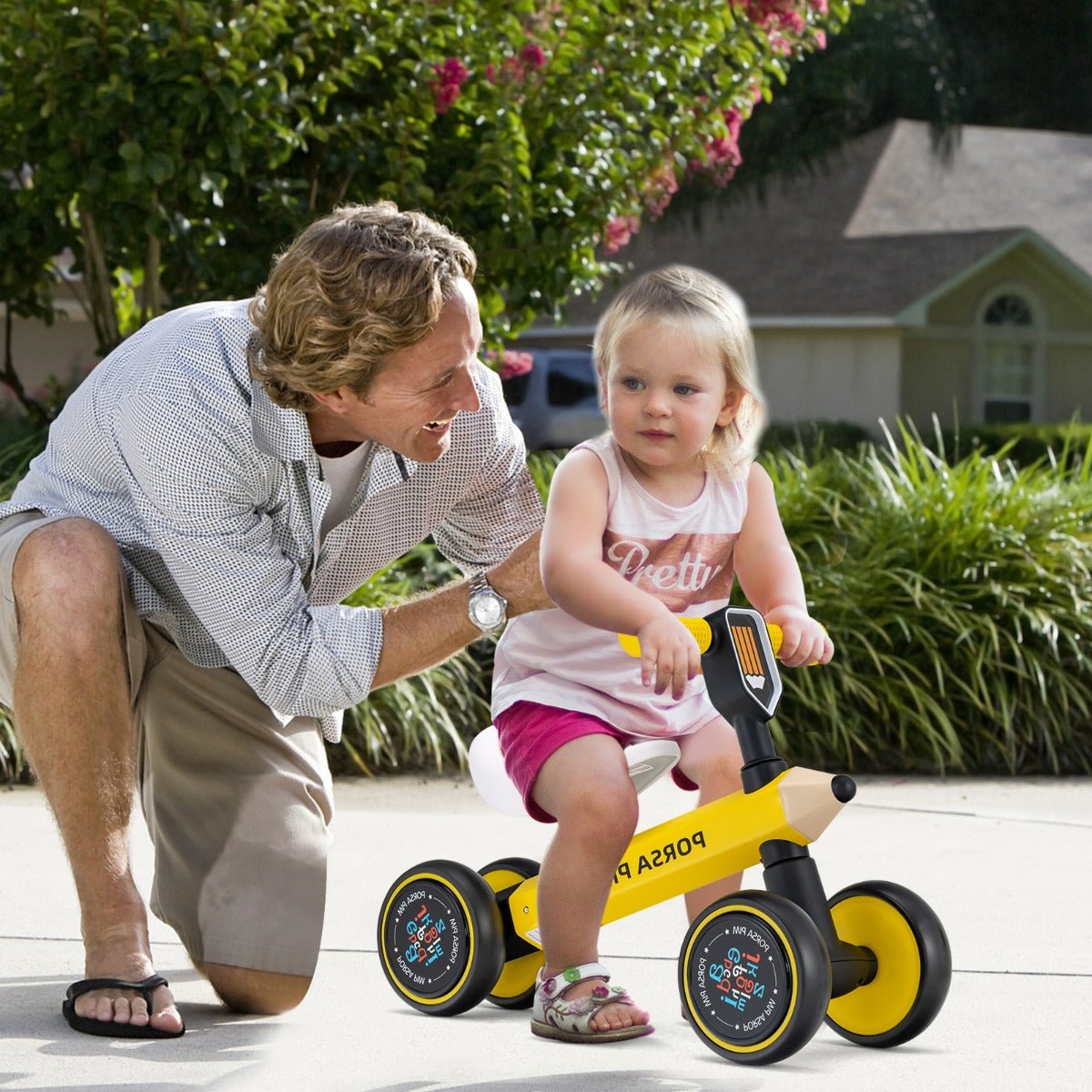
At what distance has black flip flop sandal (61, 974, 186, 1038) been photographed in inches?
110

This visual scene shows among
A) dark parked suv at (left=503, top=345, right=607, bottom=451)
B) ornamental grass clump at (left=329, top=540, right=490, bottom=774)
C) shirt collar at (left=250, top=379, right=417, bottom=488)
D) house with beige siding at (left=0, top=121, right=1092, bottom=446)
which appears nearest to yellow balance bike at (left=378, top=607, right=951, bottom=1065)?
shirt collar at (left=250, top=379, right=417, bottom=488)

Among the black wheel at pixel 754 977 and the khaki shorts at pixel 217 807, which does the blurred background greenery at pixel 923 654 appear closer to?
the khaki shorts at pixel 217 807

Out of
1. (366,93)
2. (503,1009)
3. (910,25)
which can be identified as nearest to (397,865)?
(503,1009)

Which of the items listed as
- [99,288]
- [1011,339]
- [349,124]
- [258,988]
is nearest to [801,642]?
[258,988]

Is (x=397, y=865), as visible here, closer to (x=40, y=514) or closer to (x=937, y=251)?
(x=40, y=514)

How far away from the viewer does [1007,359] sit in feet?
84.2

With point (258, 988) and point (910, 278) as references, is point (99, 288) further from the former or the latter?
point (910, 278)

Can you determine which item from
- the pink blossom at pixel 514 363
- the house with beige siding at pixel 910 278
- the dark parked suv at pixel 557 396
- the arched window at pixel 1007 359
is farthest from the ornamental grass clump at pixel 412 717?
the arched window at pixel 1007 359

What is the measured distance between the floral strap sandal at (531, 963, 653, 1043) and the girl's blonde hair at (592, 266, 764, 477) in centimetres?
89

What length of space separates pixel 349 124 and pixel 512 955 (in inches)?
165

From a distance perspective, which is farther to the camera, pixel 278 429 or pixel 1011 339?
pixel 1011 339

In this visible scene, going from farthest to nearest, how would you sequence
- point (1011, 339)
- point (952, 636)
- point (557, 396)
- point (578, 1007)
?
point (1011, 339)
point (557, 396)
point (952, 636)
point (578, 1007)

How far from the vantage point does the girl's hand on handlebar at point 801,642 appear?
2.79 m

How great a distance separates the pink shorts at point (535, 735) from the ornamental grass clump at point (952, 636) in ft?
10.2
